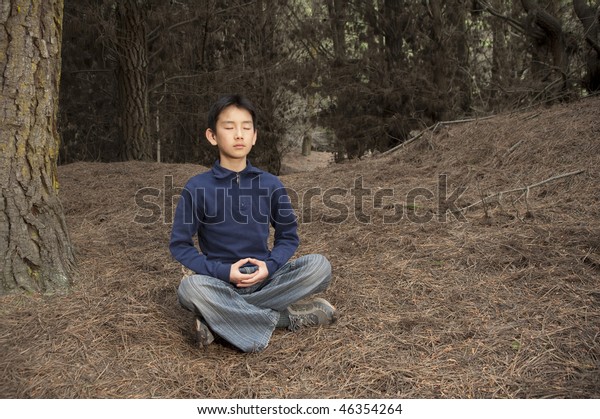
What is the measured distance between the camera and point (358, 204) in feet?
15.3

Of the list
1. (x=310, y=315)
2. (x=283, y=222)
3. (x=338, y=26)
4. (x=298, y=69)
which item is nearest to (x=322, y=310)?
(x=310, y=315)

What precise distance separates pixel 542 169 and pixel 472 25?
5.45 metres

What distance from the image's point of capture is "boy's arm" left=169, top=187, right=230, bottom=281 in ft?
7.99

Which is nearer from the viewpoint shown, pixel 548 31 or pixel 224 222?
pixel 224 222

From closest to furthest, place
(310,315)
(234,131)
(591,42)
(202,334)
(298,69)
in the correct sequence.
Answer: (202,334)
(234,131)
(310,315)
(591,42)
(298,69)

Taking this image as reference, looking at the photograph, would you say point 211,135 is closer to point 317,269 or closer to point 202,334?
point 317,269

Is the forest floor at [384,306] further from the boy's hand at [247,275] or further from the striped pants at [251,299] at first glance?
the boy's hand at [247,275]

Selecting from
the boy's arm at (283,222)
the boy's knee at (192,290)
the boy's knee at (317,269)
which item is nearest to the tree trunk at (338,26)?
the boy's arm at (283,222)

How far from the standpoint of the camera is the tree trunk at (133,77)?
723cm

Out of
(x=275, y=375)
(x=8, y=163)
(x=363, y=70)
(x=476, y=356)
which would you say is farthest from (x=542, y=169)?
(x=363, y=70)

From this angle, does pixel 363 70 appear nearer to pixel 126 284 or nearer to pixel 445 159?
pixel 445 159

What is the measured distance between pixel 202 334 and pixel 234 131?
A: 92cm

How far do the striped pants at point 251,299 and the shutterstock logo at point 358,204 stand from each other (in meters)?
1.69

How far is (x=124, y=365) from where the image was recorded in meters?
2.21
